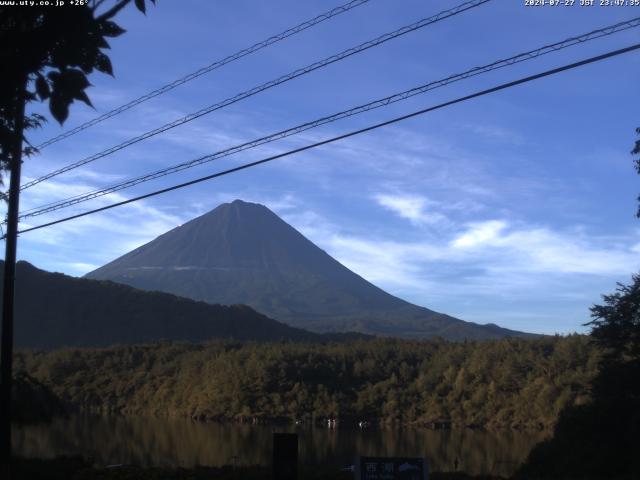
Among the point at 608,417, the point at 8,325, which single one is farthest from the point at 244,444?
the point at 8,325

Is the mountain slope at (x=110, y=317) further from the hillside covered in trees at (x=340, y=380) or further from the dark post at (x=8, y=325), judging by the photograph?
the dark post at (x=8, y=325)

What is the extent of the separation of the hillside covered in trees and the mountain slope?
2346 cm

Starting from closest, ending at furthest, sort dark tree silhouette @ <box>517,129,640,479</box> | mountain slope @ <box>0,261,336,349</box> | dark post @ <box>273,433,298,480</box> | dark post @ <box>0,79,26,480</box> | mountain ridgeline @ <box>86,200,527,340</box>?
dark post @ <box>273,433,298,480</box>, dark post @ <box>0,79,26,480</box>, dark tree silhouette @ <box>517,129,640,479</box>, mountain slope @ <box>0,261,336,349</box>, mountain ridgeline @ <box>86,200,527,340</box>

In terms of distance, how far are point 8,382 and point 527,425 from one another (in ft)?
118

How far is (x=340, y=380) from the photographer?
53.9 m

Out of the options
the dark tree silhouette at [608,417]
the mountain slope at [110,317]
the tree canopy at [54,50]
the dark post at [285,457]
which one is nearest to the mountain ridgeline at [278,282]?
the mountain slope at [110,317]

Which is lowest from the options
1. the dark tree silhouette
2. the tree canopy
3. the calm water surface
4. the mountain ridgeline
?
the calm water surface

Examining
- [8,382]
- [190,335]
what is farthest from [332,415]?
[190,335]

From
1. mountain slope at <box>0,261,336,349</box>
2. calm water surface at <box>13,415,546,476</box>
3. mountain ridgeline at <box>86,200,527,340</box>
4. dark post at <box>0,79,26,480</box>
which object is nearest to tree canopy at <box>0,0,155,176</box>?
dark post at <box>0,79,26,480</box>

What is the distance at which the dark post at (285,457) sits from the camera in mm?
9875

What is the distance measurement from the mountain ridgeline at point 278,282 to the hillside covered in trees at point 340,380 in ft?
229

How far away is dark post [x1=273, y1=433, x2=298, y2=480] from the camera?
32.4 ft

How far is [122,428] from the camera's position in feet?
129

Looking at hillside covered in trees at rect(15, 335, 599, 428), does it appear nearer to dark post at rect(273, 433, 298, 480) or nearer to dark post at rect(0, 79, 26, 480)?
dark post at rect(0, 79, 26, 480)
